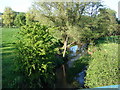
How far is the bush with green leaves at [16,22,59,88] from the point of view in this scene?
5.93 ft

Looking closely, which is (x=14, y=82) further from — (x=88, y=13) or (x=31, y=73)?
(x=88, y=13)

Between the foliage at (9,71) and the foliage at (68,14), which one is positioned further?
the foliage at (68,14)

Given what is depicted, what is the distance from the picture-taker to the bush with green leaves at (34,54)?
1808 mm

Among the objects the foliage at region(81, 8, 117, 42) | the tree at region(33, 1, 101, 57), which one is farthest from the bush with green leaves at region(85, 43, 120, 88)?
the foliage at region(81, 8, 117, 42)

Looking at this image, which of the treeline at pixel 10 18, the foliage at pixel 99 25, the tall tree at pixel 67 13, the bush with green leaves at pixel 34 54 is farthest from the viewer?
the foliage at pixel 99 25

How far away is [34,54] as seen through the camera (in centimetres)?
182

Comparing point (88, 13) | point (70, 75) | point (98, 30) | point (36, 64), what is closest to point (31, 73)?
point (36, 64)

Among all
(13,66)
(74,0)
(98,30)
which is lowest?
(13,66)

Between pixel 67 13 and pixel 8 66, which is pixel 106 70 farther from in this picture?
pixel 67 13

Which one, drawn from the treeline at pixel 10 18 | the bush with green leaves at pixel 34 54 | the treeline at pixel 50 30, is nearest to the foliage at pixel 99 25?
the treeline at pixel 50 30

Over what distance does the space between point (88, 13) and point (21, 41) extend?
2613 mm

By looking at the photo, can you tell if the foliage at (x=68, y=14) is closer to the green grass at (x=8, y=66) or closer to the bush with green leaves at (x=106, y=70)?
the green grass at (x=8, y=66)

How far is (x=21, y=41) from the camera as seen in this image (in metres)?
1.87

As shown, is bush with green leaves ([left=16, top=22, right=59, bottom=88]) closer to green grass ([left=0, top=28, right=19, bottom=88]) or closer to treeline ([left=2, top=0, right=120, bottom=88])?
treeline ([left=2, top=0, right=120, bottom=88])
